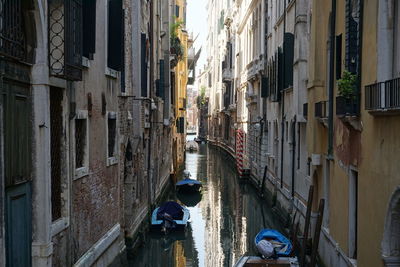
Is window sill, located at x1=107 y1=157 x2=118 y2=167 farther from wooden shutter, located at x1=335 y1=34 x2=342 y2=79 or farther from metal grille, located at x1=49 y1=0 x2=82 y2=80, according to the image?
wooden shutter, located at x1=335 y1=34 x2=342 y2=79

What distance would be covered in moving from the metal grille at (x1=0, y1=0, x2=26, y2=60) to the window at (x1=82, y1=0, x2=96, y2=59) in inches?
90.0

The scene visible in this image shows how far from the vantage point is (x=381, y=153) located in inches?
283

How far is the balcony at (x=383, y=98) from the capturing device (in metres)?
6.34

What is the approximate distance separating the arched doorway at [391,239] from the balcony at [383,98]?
3.97 ft

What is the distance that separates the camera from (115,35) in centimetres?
1124

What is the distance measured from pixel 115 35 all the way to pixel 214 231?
828cm

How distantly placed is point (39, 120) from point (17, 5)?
57.7 inches

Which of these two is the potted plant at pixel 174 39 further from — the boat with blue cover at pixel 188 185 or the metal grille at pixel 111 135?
the metal grille at pixel 111 135

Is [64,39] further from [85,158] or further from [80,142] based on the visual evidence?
[85,158]

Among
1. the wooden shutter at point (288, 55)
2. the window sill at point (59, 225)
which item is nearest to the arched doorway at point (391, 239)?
the window sill at point (59, 225)

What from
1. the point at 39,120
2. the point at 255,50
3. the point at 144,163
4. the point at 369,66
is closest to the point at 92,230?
the point at 39,120

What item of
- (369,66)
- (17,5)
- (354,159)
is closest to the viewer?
(17,5)

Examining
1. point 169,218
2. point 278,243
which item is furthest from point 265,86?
point 278,243

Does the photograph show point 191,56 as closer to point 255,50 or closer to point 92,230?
point 255,50
